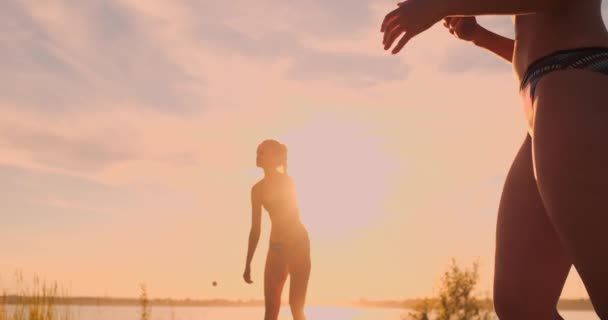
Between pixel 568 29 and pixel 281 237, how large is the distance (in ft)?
22.2

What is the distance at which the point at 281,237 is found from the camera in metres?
8.88

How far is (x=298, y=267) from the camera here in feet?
28.8

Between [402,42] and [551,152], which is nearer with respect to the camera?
[551,152]

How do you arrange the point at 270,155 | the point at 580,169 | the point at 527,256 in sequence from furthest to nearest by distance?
the point at 270,155
the point at 527,256
the point at 580,169

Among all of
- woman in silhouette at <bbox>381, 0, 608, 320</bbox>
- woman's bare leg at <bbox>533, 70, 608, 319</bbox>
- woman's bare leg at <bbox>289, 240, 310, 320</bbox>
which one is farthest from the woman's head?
woman's bare leg at <bbox>533, 70, 608, 319</bbox>

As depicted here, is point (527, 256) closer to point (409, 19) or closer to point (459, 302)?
point (409, 19)

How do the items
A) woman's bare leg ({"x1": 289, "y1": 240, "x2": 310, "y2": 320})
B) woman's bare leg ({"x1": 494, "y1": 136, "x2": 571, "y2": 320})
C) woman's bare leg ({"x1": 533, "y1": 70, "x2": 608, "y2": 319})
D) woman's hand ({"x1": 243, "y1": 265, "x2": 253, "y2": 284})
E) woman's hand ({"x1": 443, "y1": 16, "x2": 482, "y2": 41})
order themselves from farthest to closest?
1. woman's hand ({"x1": 243, "y1": 265, "x2": 253, "y2": 284})
2. woman's bare leg ({"x1": 289, "y1": 240, "x2": 310, "y2": 320})
3. woman's hand ({"x1": 443, "y1": 16, "x2": 482, "y2": 41})
4. woman's bare leg ({"x1": 494, "y1": 136, "x2": 571, "y2": 320})
5. woman's bare leg ({"x1": 533, "y1": 70, "x2": 608, "y2": 319})

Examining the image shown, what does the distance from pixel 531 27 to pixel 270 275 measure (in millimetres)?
6745

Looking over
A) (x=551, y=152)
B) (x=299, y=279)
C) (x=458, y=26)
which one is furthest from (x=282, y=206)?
(x=551, y=152)

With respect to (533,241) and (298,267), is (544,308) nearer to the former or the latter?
(533,241)

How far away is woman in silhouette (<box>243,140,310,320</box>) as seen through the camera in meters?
8.73

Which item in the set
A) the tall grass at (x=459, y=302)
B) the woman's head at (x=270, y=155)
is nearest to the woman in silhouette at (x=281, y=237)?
the woman's head at (x=270, y=155)

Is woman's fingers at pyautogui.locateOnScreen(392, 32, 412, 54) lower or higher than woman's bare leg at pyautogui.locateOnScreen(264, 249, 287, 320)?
higher

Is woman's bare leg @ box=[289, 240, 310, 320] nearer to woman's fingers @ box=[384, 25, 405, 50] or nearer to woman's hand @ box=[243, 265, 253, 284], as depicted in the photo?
woman's hand @ box=[243, 265, 253, 284]
